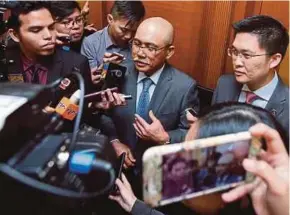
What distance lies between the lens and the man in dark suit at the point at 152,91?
5.60 ft

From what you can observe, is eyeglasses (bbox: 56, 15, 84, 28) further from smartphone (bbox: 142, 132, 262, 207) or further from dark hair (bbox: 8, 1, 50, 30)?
smartphone (bbox: 142, 132, 262, 207)

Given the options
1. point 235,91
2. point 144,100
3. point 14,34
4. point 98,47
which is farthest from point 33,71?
point 235,91

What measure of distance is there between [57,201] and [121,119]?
98 centimetres

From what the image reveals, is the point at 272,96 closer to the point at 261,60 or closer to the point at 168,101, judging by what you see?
the point at 261,60

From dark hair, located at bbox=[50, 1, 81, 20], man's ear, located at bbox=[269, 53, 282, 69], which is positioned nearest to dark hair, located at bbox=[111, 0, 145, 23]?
dark hair, located at bbox=[50, 1, 81, 20]

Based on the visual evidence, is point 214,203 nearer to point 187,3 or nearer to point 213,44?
point 213,44

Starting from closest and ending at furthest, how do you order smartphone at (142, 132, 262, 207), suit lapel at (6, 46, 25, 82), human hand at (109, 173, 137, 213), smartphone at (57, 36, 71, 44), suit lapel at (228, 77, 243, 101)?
smartphone at (142, 132, 262, 207) < human hand at (109, 173, 137, 213) < suit lapel at (6, 46, 25, 82) < suit lapel at (228, 77, 243, 101) < smartphone at (57, 36, 71, 44)

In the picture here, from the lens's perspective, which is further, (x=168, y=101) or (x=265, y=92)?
(x=168, y=101)

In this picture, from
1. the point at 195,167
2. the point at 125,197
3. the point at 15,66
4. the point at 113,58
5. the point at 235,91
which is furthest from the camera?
the point at 113,58

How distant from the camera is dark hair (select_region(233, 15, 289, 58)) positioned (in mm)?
1567

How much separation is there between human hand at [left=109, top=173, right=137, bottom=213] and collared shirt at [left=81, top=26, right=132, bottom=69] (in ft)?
3.18

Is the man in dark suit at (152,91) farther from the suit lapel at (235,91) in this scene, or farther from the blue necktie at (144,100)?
the suit lapel at (235,91)

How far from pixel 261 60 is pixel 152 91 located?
1.75 feet

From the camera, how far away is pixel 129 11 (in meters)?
2.10
